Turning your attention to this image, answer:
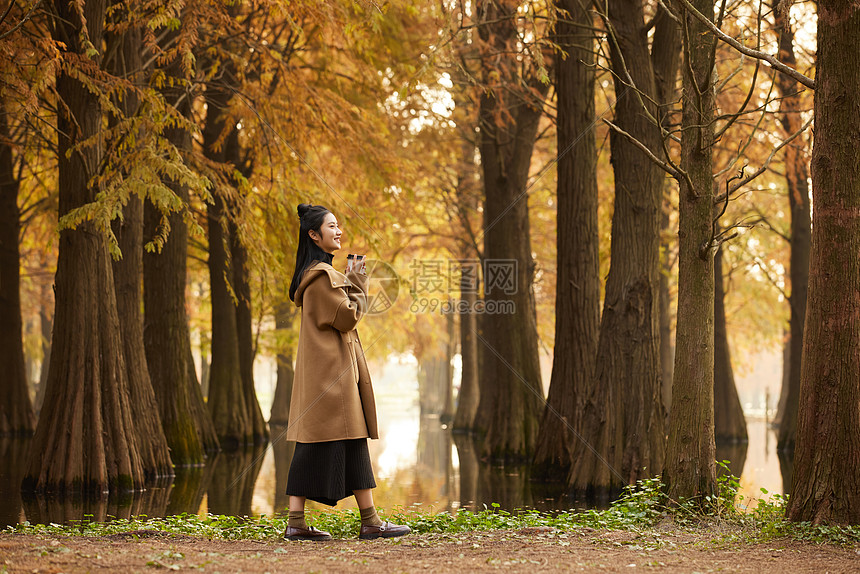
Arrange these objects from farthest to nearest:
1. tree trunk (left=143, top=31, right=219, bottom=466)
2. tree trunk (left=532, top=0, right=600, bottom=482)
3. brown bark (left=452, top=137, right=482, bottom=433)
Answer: brown bark (left=452, top=137, right=482, bottom=433), tree trunk (left=143, top=31, right=219, bottom=466), tree trunk (left=532, top=0, right=600, bottom=482)

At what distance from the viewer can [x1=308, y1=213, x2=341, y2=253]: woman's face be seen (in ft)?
20.1

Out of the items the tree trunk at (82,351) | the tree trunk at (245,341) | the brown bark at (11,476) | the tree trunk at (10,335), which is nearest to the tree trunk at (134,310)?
the tree trunk at (82,351)

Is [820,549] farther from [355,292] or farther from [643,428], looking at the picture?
[643,428]

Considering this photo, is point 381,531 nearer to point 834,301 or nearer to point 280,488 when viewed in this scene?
point 834,301

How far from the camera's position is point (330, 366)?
597 centimetres

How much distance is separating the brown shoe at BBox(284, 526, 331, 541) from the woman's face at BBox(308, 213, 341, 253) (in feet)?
6.47

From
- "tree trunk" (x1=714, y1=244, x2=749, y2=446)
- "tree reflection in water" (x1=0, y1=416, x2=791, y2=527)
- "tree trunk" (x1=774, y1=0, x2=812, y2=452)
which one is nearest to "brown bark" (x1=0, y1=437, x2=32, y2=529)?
"tree reflection in water" (x1=0, y1=416, x2=791, y2=527)

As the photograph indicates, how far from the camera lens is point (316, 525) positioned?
6551mm

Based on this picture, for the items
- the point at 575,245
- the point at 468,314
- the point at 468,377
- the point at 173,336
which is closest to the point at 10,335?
the point at 173,336

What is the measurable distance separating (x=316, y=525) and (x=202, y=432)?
9.18 metres

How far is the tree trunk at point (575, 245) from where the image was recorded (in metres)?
12.6

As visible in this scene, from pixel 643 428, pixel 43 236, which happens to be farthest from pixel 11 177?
pixel 643 428

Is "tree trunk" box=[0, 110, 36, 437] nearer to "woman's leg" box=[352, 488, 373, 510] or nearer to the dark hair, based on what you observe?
the dark hair

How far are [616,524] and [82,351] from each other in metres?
6.65
